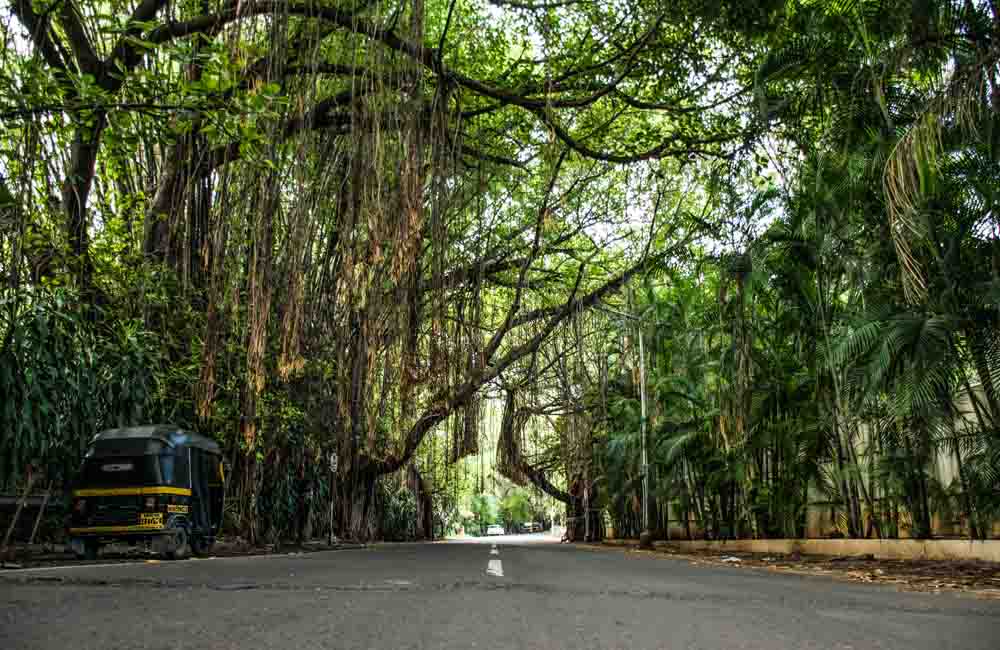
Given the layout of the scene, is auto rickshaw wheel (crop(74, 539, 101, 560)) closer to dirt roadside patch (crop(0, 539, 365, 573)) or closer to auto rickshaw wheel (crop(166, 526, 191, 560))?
dirt roadside patch (crop(0, 539, 365, 573))

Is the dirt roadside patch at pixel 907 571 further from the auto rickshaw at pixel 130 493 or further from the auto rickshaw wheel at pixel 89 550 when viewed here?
the auto rickshaw wheel at pixel 89 550

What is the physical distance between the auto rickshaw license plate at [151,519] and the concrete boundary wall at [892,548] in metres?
8.55

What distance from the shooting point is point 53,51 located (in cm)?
921

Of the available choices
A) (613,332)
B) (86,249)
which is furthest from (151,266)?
(613,332)

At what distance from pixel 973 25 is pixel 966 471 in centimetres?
445

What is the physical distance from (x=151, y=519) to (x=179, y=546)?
64 cm

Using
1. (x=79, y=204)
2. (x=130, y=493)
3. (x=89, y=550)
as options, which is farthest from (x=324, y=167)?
(x=89, y=550)

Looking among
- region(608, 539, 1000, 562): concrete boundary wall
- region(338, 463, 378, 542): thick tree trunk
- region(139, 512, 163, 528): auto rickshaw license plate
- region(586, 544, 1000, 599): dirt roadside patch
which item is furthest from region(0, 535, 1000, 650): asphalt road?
region(338, 463, 378, 542): thick tree trunk

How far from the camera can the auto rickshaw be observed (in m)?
9.89

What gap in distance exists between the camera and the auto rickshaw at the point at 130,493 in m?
9.89

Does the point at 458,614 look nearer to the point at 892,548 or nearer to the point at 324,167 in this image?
the point at 324,167

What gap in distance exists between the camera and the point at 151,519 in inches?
397

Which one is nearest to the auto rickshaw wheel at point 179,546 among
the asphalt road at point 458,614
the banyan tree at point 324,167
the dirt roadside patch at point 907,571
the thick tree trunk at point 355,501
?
the banyan tree at point 324,167

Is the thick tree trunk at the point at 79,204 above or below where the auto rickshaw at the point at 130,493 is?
above
